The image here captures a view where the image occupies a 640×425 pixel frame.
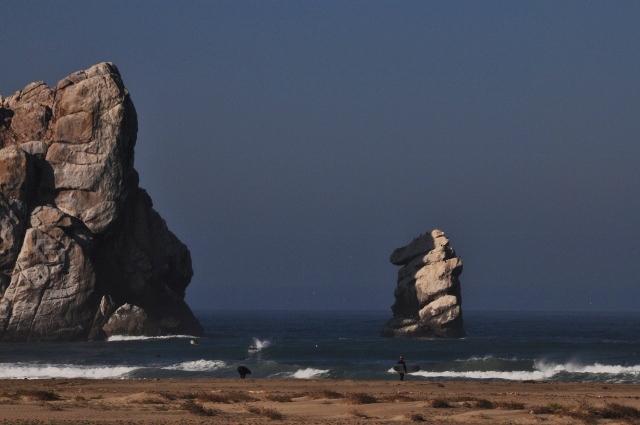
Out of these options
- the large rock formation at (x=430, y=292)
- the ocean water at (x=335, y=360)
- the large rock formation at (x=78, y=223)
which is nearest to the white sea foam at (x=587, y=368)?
the ocean water at (x=335, y=360)

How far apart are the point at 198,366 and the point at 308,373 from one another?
652 cm

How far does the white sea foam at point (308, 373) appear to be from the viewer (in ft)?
159

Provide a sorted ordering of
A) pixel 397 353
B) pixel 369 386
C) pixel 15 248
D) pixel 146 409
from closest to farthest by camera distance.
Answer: pixel 146 409, pixel 369 386, pixel 397 353, pixel 15 248

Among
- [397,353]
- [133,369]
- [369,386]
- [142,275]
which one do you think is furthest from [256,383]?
[142,275]

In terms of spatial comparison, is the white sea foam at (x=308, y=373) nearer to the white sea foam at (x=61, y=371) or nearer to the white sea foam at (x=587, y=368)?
the white sea foam at (x=61, y=371)

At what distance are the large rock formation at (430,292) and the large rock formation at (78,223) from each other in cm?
2002

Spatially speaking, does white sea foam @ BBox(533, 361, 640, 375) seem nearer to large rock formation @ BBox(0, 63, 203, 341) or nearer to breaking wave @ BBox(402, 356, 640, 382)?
breaking wave @ BBox(402, 356, 640, 382)

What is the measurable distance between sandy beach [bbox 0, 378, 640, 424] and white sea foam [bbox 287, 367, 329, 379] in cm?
1099

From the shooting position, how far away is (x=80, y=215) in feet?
261

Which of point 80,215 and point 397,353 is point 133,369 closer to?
point 397,353

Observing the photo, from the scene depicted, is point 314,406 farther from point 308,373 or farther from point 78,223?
point 78,223

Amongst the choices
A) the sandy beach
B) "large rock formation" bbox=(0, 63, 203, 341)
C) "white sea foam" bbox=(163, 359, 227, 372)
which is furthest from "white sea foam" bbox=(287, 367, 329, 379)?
"large rock formation" bbox=(0, 63, 203, 341)

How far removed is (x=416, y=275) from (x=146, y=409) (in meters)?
59.3

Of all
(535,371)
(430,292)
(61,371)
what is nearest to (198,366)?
(61,371)
